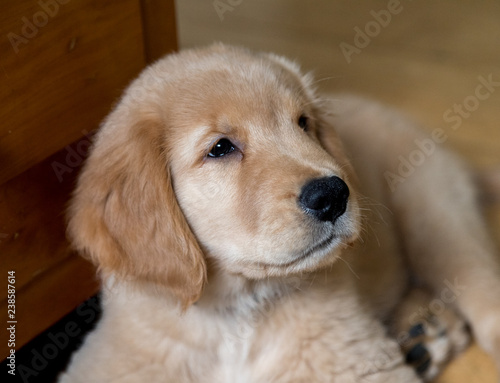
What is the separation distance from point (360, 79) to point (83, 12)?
6.80 ft

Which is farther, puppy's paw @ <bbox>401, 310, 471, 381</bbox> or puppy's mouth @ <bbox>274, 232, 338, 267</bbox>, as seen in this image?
puppy's paw @ <bbox>401, 310, 471, 381</bbox>

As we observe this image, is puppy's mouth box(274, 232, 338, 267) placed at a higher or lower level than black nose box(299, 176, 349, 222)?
lower

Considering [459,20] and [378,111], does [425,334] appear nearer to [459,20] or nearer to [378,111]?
[378,111]

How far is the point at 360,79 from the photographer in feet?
12.6

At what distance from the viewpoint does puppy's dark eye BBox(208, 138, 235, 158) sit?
1762mm

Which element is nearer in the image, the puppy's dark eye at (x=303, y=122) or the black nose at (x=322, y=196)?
the black nose at (x=322, y=196)

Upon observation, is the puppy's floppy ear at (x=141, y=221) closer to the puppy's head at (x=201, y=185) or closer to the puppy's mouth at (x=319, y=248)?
the puppy's head at (x=201, y=185)

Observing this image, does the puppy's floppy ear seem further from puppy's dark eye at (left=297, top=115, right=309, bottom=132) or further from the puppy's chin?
puppy's dark eye at (left=297, top=115, right=309, bottom=132)

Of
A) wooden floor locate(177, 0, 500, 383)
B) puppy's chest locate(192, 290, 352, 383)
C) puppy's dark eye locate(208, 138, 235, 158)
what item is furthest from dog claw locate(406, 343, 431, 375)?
wooden floor locate(177, 0, 500, 383)

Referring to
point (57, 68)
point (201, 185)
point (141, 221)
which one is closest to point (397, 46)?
point (57, 68)

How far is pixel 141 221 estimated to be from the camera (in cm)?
175

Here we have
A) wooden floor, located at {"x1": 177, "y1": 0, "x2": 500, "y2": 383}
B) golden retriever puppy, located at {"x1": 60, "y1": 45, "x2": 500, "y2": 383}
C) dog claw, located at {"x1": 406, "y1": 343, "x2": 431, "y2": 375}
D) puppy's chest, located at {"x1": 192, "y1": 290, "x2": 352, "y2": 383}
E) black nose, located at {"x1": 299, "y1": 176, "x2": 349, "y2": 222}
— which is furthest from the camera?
wooden floor, located at {"x1": 177, "y1": 0, "x2": 500, "y2": 383}

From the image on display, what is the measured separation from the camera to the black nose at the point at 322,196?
1591mm

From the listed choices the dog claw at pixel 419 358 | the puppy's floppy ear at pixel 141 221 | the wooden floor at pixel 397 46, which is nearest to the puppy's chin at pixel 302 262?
the puppy's floppy ear at pixel 141 221
